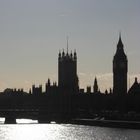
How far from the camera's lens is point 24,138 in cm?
15762

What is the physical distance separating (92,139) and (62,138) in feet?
31.7

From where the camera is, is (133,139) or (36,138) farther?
(36,138)

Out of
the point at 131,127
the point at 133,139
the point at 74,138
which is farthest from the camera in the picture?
the point at 131,127

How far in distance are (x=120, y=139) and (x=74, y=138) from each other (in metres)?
10.8

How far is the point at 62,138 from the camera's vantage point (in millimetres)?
155500

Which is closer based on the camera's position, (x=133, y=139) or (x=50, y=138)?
(x=133, y=139)

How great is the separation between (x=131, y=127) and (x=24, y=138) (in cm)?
4797

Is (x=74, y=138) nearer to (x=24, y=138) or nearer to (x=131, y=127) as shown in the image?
(x=24, y=138)

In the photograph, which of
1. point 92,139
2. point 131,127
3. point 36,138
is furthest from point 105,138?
point 131,127

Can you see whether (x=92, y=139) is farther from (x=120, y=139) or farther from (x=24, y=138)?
(x=24, y=138)

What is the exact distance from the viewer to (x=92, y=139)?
147625mm

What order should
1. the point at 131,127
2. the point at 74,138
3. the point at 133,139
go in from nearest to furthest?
the point at 133,139, the point at 74,138, the point at 131,127

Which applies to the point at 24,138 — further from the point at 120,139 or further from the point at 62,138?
the point at 120,139

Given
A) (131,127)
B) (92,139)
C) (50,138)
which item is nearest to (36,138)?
(50,138)
